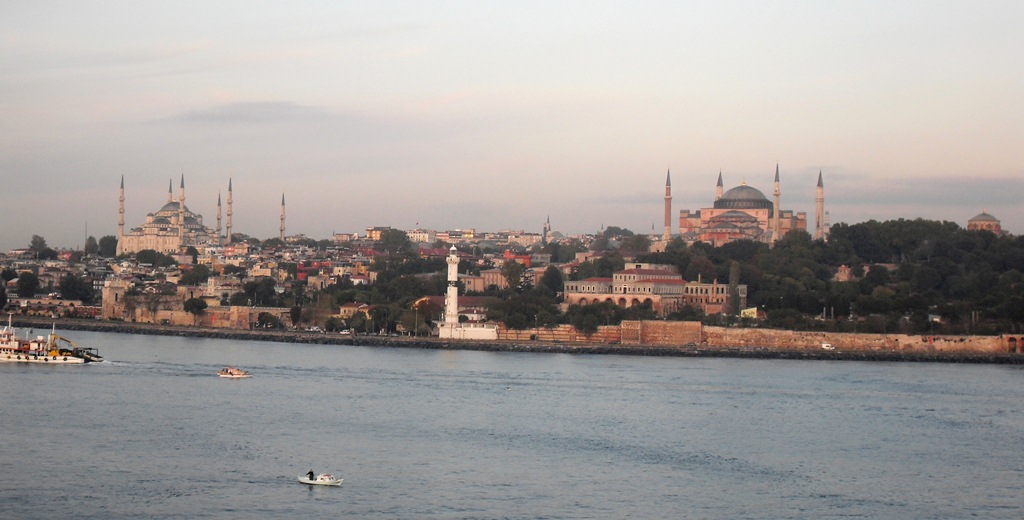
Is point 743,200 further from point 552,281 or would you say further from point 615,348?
point 615,348

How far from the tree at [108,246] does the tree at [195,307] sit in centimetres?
2778

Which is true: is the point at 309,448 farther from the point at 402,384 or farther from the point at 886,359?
the point at 886,359

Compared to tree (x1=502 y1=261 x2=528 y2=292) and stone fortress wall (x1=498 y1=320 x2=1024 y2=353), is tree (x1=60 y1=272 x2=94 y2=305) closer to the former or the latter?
tree (x1=502 y1=261 x2=528 y2=292)

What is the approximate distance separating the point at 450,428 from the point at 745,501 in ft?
15.7

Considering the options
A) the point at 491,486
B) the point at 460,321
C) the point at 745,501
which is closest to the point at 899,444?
the point at 745,501

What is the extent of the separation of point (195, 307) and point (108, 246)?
2898 centimetres

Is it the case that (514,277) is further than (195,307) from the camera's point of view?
Yes

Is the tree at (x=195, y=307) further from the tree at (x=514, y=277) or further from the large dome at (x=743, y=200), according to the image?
the large dome at (x=743, y=200)

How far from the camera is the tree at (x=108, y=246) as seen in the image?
67.1 meters

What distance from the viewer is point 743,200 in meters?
57.5

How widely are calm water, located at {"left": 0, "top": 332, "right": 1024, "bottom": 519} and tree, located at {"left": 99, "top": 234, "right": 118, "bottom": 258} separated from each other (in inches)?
1705

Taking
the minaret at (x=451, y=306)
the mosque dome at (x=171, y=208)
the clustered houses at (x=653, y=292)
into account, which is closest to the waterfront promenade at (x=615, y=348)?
the minaret at (x=451, y=306)

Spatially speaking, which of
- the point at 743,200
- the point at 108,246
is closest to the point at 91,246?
the point at 108,246

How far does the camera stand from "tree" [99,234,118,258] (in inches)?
2640
